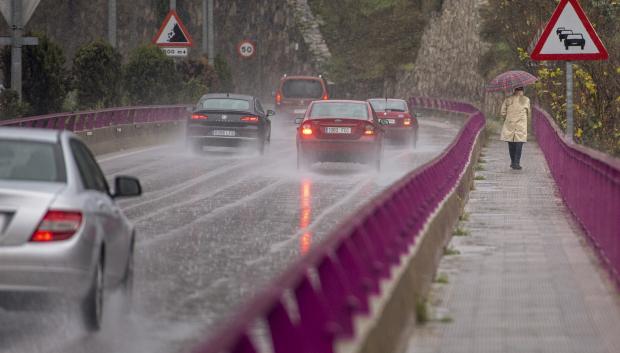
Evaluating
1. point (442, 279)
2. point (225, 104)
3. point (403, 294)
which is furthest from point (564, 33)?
point (225, 104)

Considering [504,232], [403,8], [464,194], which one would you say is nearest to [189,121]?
[464,194]

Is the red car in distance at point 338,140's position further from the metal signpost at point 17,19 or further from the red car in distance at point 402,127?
the red car in distance at point 402,127

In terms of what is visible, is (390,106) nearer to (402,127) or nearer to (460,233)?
(402,127)

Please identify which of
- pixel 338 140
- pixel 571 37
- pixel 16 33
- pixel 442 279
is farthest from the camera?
pixel 16 33

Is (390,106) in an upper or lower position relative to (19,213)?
lower

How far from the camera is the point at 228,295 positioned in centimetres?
1266

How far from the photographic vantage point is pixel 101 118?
127 feet

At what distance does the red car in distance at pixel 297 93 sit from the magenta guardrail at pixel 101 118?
16.4 ft

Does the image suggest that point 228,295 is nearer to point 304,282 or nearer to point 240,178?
point 304,282

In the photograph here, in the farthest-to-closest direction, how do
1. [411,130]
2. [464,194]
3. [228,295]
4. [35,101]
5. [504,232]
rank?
[411,130]
[35,101]
[464,194]
[504,232]
[228,295]

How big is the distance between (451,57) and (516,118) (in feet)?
159

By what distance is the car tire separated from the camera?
10273mm

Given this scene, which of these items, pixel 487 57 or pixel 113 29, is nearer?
pixel 113 29

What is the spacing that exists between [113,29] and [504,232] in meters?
28.7
